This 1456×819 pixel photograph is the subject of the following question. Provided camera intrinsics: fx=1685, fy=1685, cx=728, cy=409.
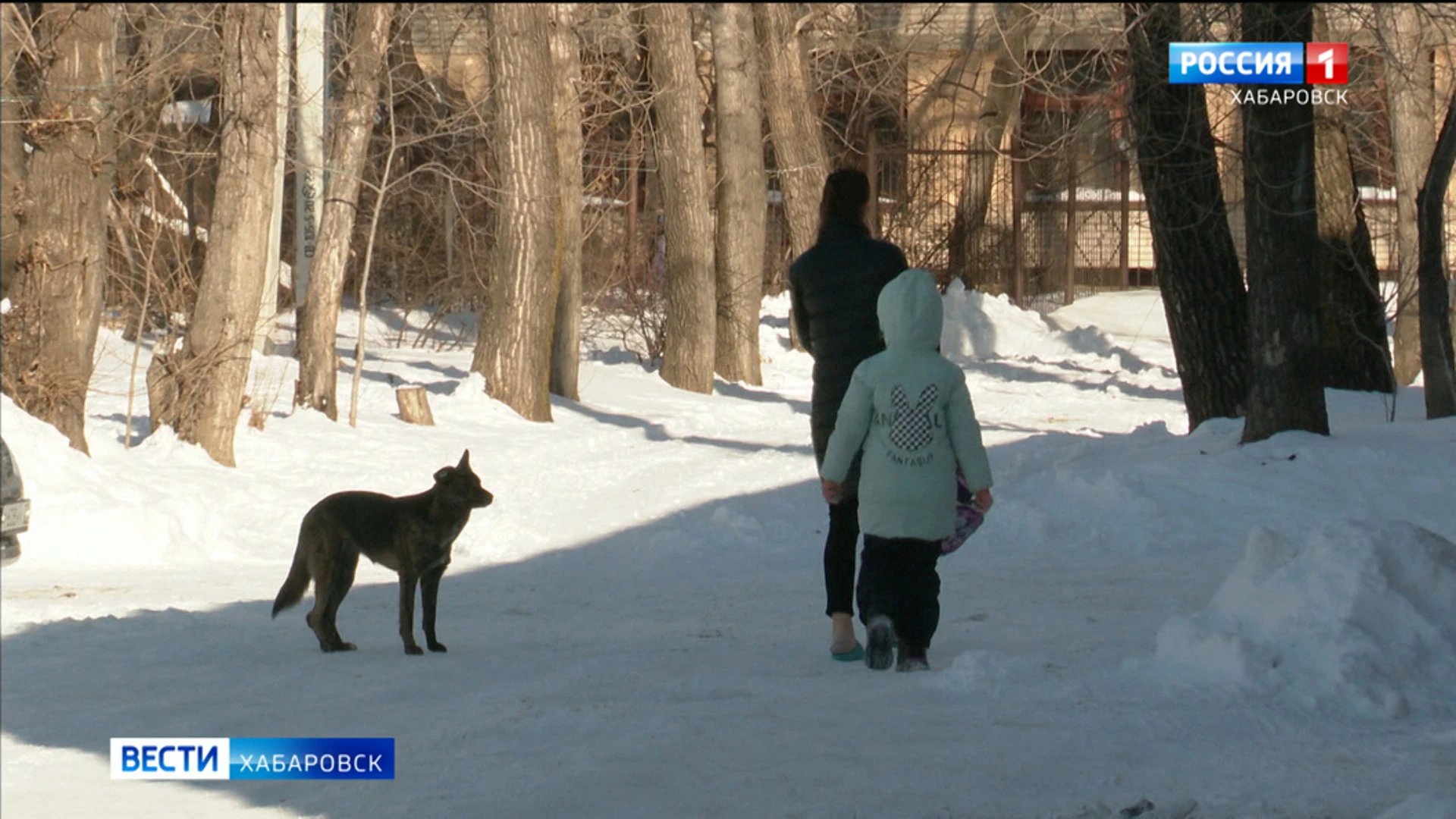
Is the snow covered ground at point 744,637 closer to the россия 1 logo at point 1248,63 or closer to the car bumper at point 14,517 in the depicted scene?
the car bumper at point 14,517

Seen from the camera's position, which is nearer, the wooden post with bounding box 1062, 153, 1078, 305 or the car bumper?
the car bumper

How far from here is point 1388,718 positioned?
18.1ft

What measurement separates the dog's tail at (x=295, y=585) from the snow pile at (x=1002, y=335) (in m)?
18.5

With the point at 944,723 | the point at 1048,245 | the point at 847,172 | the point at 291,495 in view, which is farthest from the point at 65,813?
the point at 1048,245

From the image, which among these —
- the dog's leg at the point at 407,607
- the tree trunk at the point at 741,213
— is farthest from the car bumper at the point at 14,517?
the tree trunk at the point at 741,213

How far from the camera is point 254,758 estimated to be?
5328 millimetres

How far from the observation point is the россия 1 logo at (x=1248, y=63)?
1118cm

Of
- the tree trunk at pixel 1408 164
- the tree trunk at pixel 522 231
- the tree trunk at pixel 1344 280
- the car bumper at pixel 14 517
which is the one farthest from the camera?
the tree trunk at pixel 522 231

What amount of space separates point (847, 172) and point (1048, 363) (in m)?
18.0

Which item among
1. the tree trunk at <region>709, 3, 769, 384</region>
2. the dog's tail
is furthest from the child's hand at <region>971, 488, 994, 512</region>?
the tree trunk at <region>709, 3, 769, 384</region>

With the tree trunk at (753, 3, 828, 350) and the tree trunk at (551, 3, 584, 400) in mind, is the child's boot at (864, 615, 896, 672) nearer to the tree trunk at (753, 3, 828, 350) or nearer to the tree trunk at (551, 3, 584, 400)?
the tree trunk at (551, 3, 584, 400)

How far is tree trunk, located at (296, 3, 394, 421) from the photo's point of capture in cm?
1563

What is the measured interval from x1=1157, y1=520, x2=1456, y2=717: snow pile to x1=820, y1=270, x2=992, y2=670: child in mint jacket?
0.92 metres

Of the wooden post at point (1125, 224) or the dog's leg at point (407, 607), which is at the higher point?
the wooden post at point (1125, 224)
